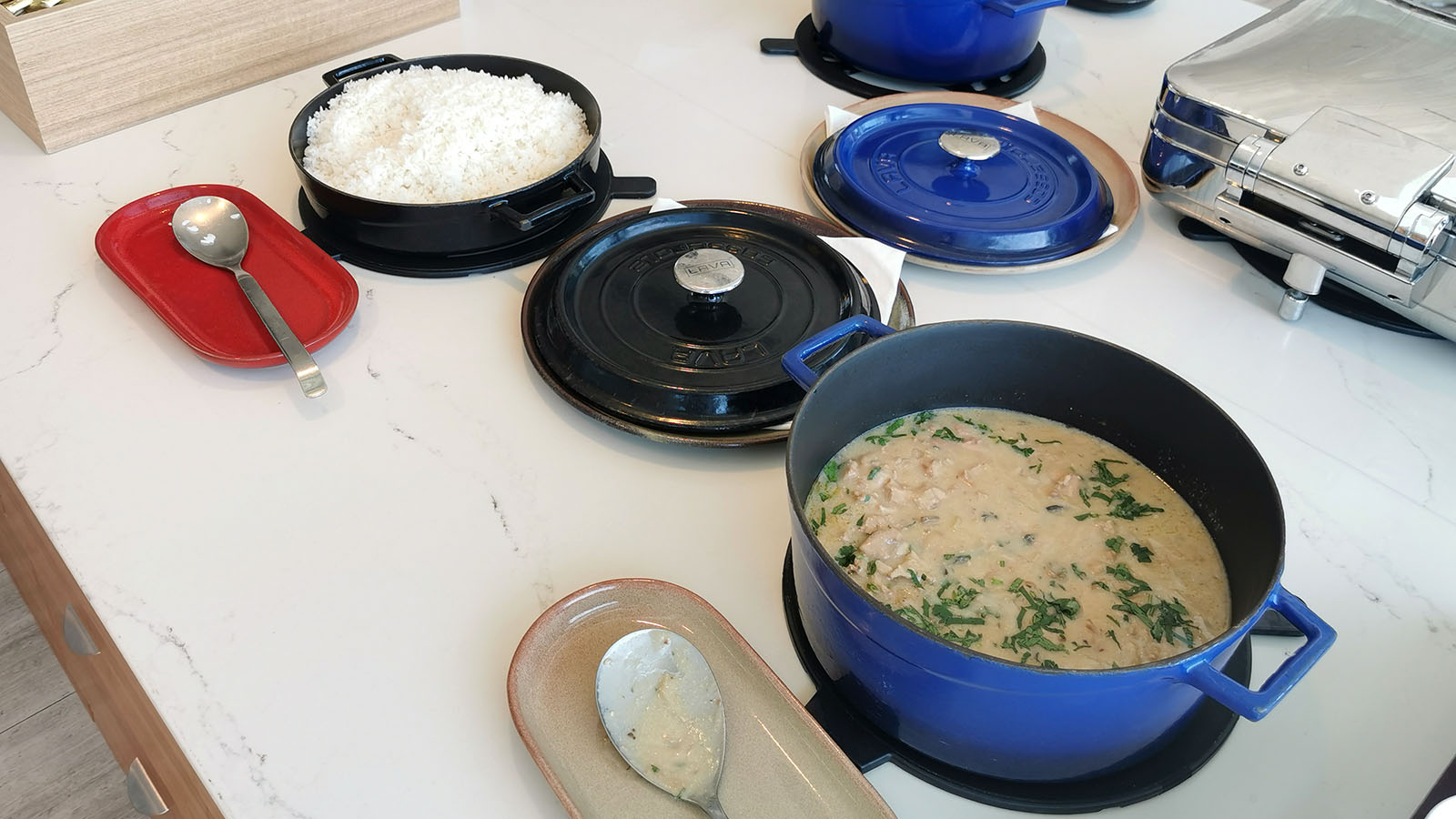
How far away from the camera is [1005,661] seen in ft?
1.91

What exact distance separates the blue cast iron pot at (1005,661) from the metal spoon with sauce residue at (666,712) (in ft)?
0.31

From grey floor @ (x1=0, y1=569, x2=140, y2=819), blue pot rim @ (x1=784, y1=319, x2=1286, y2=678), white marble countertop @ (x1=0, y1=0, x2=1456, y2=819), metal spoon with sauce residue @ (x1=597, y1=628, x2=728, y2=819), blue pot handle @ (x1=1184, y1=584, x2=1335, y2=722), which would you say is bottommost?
grey floor @ (x1=0, y1=569, x2=140, y2=819)

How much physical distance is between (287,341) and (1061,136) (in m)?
0.94

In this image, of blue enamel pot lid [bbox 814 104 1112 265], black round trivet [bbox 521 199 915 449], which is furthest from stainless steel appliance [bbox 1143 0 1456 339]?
black round trivet [bbox 521 199 915 449]

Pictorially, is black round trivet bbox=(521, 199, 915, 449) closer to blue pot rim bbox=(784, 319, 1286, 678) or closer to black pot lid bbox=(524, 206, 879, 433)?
black pot lid bbox=(524, 206, 879, 433)

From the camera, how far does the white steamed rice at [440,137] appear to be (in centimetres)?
113

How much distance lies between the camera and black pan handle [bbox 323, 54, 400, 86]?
4.12ft

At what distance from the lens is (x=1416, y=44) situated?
113 cm

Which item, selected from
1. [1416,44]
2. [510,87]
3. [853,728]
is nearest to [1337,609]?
[853,728]

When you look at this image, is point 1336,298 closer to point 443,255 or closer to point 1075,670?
point 1075,670

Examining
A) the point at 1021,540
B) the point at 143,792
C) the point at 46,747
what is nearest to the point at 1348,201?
the point at 1021,540

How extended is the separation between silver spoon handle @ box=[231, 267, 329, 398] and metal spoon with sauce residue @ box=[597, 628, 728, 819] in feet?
1.45

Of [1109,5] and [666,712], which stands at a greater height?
[1109,5]

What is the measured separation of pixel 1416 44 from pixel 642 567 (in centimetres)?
102
